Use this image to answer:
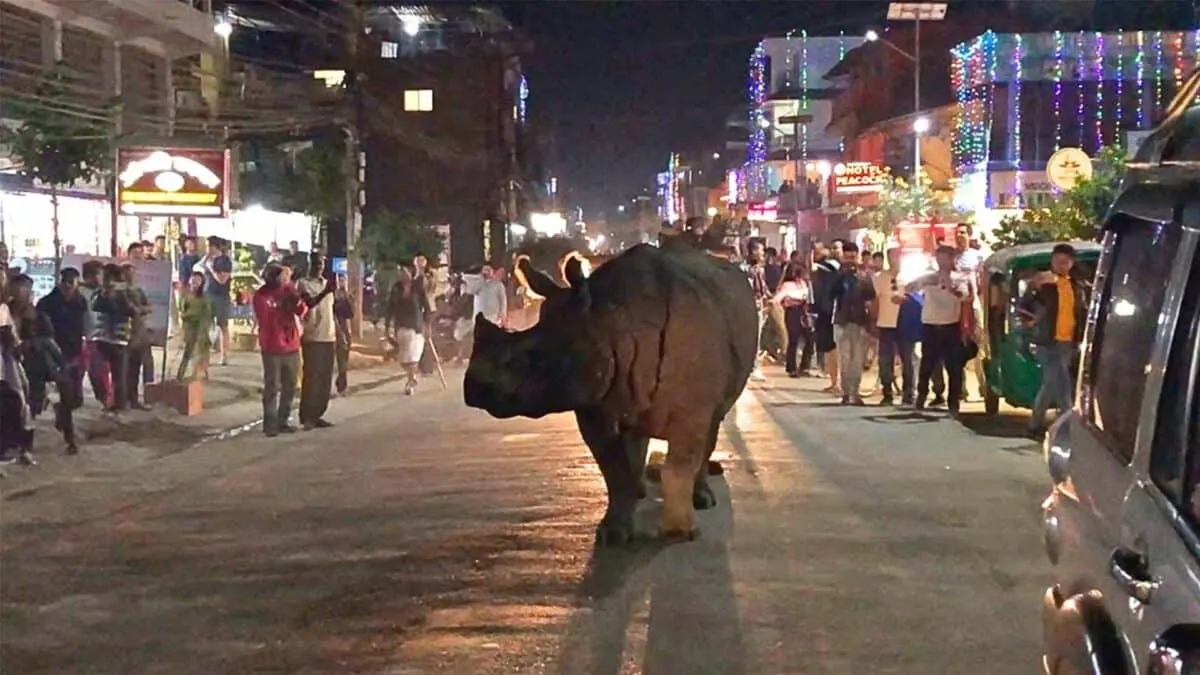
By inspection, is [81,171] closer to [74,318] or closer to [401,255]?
[74,318]

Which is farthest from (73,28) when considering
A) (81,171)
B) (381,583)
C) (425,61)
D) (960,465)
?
(425,61)

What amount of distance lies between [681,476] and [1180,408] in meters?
6.25

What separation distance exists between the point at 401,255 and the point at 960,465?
2869 centimetres

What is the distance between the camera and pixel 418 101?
62906 mm

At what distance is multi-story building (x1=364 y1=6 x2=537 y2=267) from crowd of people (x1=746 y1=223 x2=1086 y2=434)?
36.4m

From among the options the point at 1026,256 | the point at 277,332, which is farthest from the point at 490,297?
the point at 1026,256

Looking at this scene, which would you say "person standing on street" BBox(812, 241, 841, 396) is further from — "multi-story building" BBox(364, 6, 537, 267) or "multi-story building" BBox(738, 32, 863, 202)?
"multi-story building" BBox(738, 32, 863, 202)

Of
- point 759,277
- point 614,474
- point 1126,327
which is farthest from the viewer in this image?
point 759,277

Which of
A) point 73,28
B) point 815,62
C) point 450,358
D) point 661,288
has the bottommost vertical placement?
point 450,358

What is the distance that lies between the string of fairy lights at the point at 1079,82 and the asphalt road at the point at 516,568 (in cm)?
2323

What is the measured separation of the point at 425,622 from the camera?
8.04 metres

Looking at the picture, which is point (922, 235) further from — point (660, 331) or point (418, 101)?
point (418, 101)

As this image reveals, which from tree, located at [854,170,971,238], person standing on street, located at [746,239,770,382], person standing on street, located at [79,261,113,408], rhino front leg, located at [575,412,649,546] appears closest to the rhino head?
rhino front leg, located at [575,412,649,546]

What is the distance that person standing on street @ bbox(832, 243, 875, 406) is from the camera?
18.7m
